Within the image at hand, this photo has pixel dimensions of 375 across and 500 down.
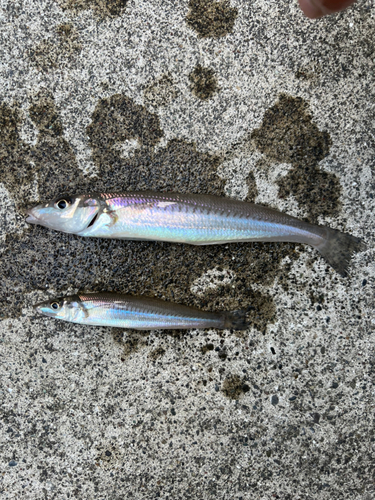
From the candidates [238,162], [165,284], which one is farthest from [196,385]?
[238,162]

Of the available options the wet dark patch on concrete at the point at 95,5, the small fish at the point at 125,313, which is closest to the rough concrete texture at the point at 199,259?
the wet dark patch on concrete at the point at 95,5

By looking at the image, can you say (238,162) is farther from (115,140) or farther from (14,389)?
(14,389)

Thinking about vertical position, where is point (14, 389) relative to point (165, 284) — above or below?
below

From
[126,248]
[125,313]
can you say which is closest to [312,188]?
[126,248]

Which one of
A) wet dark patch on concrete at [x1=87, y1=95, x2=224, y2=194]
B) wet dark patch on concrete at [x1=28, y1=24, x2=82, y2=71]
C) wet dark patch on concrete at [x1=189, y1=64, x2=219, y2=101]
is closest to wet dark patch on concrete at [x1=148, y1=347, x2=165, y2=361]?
wet dark patch on concrete at [x1=87, y1=95, x2=224, y2=194]

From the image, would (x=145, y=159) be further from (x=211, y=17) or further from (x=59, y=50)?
(x=211, y=17)

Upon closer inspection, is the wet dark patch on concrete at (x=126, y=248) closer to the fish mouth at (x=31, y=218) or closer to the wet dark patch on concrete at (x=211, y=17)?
the fish mouth at (x=31, y=218)
